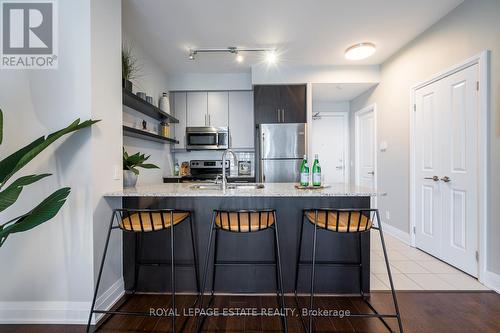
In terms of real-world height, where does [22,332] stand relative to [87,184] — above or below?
below

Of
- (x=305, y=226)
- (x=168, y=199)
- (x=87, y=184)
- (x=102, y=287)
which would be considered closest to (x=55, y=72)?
(x=87, y=184)

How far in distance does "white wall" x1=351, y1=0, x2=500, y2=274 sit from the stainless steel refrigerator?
130 centimetres

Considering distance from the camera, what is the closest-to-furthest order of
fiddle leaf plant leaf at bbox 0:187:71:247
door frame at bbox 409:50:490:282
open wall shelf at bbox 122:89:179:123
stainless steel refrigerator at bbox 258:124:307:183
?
fiddle leaf plant leaf at bbox 0:187:71:247 < door frame at bbox 409:50:490:282 < open wall shelf at bbox 122:89:179:123 < stainless steel refrigerator at bbox 258:124:307:183

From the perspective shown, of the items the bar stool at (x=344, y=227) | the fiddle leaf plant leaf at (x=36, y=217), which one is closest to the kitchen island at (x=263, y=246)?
the bar stool at (x=344, y=227)

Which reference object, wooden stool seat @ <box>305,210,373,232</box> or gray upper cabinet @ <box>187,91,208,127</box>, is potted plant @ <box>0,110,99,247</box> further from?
gray upper cabinet @ <box>187,91,208,127</box>

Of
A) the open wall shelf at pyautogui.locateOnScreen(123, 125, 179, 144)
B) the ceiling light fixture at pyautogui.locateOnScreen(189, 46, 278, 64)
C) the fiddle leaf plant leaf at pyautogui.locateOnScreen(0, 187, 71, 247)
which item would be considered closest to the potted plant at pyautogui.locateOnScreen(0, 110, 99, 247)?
the fiddle leaf plant leaf at pyautogui.locateOnScreen(0, 187, 71, 247)

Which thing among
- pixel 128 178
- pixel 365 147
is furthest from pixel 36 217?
pixel 365 147

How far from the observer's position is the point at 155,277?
2.00 meters

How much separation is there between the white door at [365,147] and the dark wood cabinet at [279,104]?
130 centimetres

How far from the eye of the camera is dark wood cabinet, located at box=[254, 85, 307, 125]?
12.4 ft

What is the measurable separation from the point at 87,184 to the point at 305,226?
5.56ft

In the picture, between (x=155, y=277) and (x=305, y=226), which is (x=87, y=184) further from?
(x=305, y=226)

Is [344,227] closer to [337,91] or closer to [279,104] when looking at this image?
[279,104]

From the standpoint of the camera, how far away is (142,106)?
2801mm
